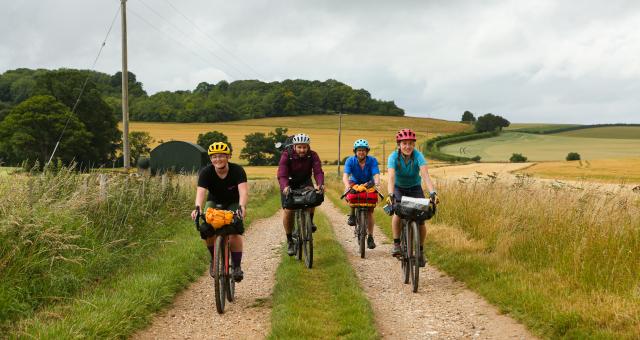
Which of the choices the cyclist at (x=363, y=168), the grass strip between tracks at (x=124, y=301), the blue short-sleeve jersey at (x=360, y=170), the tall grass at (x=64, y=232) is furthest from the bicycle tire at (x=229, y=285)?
the blue short-sleeve jersey at (x=360, y=170)

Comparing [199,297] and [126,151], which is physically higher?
[126,151]

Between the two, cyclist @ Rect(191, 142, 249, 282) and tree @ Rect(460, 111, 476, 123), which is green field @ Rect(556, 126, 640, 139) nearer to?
tree @ Rect(460, 111, 476, 123)

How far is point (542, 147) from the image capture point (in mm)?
67750

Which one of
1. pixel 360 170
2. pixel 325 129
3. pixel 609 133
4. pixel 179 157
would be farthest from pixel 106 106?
pixel 609 133

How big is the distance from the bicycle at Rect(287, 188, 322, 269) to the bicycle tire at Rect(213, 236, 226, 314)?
7.58ft

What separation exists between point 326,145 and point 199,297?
66.4 m

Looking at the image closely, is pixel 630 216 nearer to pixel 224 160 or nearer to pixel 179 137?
pixel 224 160

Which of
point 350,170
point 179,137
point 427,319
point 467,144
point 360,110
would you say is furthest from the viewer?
point 360,110

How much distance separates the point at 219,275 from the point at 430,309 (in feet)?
7.98

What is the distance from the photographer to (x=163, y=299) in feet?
21.9

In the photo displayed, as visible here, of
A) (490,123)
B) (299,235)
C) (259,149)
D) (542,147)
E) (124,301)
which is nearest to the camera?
(124,301)

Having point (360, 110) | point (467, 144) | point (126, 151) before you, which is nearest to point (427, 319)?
point (126, 151)

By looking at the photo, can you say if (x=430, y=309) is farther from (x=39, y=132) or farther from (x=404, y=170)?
(x=39, y=132)

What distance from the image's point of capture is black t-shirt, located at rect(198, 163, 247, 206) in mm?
6859
